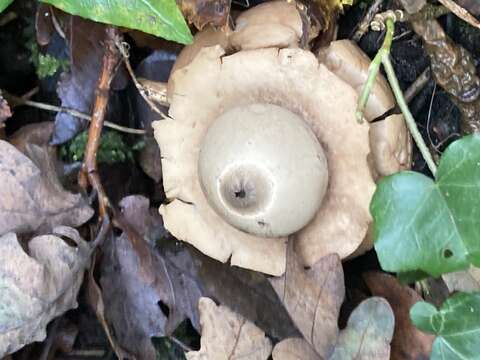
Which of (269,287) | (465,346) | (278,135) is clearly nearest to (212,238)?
(269,287)

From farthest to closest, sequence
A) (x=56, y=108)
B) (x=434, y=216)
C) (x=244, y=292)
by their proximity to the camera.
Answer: (x=56, y=108) < (x=244, y=292) < (x=434, y=216)

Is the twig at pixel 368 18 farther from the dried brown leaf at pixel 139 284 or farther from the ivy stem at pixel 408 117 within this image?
the dried brown leaf at pixel 139 284

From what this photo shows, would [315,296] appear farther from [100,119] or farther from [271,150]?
[100,119]

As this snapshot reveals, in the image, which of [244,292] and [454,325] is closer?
[454,325]

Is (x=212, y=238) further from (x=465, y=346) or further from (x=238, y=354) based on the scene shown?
(x=465, y=346)

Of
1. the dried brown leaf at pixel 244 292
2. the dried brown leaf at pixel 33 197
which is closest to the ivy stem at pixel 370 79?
the dried brown leaf at pixel 244 292

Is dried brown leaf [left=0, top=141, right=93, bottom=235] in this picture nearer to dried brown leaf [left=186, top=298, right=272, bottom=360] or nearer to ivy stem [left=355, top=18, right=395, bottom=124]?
dried brown leaf [left=186, top=298, right=272, bottom=360]

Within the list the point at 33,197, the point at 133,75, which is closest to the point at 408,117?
the point at 133,75

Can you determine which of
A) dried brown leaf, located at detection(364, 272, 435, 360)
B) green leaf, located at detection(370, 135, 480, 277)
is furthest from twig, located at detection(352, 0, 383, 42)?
dried brown leaf, located at detection(364, 272, 435, 360)
